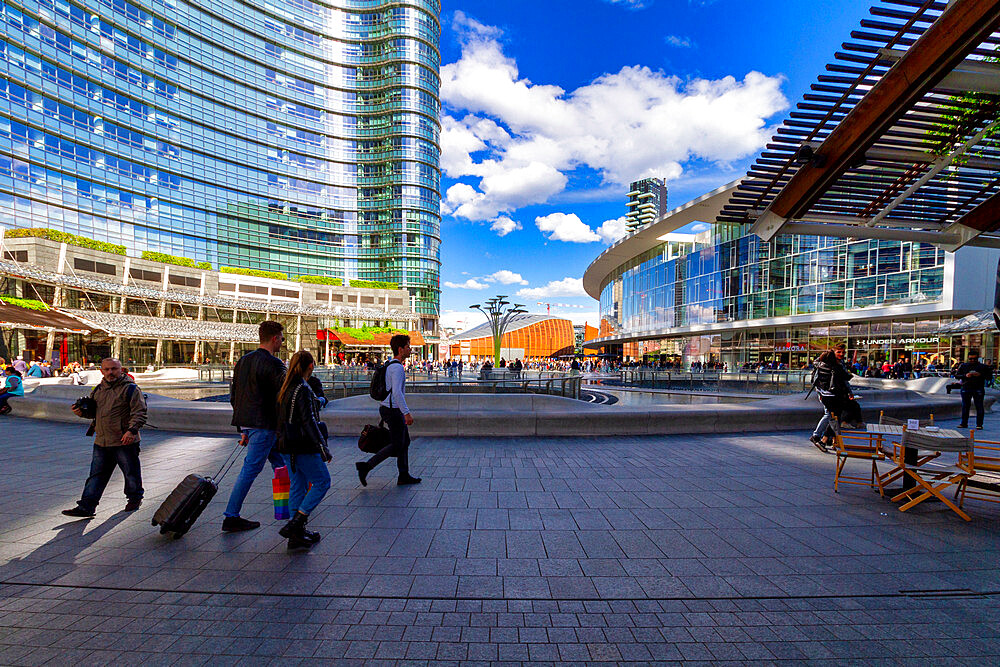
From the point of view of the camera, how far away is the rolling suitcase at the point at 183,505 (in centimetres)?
401

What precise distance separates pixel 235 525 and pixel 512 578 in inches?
109

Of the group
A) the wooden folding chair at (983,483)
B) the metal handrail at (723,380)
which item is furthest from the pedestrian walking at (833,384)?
the metal handrail at (723,380)

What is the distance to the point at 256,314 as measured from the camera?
5909cm

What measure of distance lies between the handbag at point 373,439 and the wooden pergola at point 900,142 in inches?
337

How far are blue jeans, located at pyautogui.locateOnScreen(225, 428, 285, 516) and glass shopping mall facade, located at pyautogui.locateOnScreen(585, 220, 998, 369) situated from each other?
37169 mm

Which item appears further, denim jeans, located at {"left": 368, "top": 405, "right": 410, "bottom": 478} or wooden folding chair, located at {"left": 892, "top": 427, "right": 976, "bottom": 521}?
denim jeans, located at {"left": 368, "top": 405, "right": 410, "bottom": 478}

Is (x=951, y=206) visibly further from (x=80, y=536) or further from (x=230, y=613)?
(x=80, y=536)

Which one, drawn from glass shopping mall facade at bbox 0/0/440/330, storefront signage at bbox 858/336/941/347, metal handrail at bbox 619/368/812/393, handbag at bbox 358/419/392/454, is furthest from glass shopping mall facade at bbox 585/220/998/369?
glass shopping mall facade at bbox 0/0/440/330

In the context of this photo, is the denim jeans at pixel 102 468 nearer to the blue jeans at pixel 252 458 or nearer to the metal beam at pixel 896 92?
the blue jeans at pixel 252 458

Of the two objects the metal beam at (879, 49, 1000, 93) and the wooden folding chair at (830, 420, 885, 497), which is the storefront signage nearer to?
the metal beam at (879, 49, 1000, 93)

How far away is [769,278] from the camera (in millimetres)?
39750

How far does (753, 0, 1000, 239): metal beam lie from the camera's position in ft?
19.3

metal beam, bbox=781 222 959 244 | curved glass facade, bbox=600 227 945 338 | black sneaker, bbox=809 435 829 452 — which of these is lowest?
black sneaker, bbox=809 435 829 452

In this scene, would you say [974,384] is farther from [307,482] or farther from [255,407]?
[255,407]
